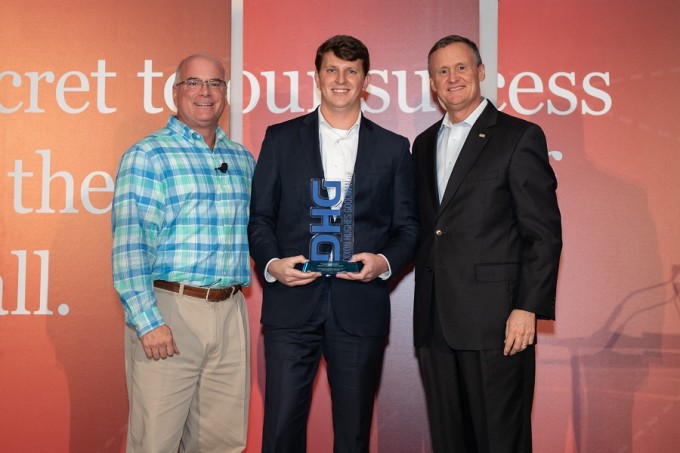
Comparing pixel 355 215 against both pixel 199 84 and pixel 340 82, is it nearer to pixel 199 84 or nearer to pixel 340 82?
pixel 340 82

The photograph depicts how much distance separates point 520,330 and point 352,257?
679 mm

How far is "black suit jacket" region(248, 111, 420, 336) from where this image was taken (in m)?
2.48

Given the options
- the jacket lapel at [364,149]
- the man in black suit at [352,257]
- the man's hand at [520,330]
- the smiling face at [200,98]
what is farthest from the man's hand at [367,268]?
the smiling face at [200,98]

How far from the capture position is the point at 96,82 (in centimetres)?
371

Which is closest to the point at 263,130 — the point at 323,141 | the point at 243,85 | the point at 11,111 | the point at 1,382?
the point at 243,85

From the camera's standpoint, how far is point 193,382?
2625 millimetres

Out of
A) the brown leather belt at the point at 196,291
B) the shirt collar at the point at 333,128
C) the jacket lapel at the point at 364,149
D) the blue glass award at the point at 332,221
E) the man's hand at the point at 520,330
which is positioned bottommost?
the man's hand at the point at 520,330

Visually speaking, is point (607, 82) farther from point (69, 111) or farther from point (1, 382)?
point (1, 382)

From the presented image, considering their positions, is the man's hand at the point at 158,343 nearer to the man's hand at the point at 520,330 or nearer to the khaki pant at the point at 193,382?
the khaki pant at the point at 193,382

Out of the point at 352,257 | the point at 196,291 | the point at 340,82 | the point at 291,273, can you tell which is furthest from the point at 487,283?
the point at 196,291

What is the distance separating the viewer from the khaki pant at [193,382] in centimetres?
254

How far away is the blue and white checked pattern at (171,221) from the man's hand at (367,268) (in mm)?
546

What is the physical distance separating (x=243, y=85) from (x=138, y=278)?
5.16 ft

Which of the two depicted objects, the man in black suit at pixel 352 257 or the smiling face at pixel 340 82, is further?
the smiling face at pixel 340 82
